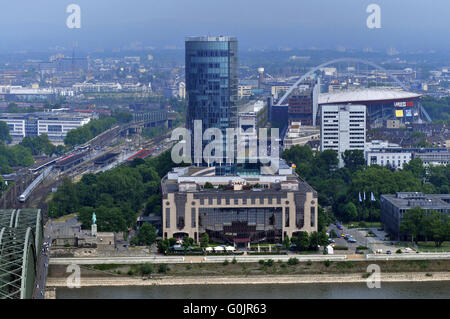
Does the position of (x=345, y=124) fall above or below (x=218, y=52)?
below

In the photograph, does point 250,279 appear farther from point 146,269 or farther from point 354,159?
point 354,159

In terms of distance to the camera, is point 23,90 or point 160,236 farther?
point 23,90

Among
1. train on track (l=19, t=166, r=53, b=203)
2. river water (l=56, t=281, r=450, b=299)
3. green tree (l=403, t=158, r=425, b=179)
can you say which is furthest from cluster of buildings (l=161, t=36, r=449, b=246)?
train on track (l=19, t=166, r=53, b=203)

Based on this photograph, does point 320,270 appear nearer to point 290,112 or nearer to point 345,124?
point 345,124

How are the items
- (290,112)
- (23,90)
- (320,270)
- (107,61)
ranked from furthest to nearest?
(107,61) < (23,90) < (290,112) < (320,270)

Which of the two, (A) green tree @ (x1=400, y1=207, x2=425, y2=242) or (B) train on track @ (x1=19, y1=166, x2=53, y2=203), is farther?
(B) train on track @ (x1=19, y1=166, x2=53, y2=203)

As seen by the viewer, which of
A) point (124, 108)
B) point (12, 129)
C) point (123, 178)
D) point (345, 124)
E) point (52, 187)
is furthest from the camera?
point (124, 108)

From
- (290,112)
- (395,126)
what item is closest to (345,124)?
(290,112)

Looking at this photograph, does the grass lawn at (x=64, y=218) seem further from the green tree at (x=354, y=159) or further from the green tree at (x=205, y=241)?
the green tree at (x=354, y=159)

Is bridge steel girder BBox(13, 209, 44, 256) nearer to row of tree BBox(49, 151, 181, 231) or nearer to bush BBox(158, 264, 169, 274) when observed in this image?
bush BBox(158, 264, 169, 274)
